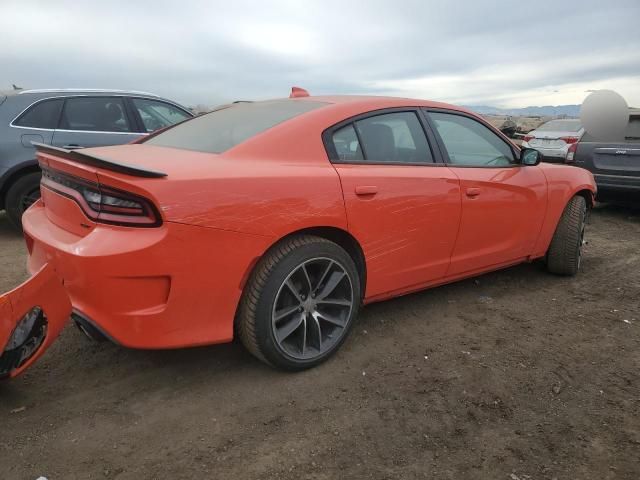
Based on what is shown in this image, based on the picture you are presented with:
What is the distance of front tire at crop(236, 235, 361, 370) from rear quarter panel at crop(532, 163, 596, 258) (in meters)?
2.08

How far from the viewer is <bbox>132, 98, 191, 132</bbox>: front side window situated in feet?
19.7

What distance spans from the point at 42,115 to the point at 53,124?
133 mm

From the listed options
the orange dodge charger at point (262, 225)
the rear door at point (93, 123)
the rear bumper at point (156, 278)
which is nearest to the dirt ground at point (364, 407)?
the orange dodge charger at point (262, 225)

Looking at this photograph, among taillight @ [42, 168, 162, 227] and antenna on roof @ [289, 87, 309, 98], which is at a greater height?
antenna on roof @ [289, 87, 309, 98]

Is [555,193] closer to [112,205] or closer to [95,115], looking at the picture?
[112,205]

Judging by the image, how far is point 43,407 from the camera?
239 cm

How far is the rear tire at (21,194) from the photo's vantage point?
513cm

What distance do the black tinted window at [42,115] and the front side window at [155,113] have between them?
875mm

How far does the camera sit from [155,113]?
20.2 ft

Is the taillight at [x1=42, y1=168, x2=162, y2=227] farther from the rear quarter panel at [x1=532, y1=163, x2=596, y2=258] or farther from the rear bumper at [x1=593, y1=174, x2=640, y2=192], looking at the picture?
the rear bumper at [x1=593, y1=174, x2=640, y2=192]

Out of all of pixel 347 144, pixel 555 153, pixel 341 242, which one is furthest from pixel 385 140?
pixel 555 153

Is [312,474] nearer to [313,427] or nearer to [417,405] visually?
[313,427]

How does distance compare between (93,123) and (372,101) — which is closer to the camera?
(372,101)

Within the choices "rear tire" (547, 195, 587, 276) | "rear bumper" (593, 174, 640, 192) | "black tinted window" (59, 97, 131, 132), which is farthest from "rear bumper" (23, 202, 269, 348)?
"rear bumper" (593, 174, 640, 192)
